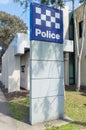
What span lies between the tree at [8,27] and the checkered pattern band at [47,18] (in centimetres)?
3718

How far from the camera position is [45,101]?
8.15 metres

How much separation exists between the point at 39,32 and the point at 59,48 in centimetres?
111

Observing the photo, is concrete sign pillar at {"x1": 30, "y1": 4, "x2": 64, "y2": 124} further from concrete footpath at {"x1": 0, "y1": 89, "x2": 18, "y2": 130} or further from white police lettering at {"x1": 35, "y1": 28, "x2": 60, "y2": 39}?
concrete footpath at {"x1": 0, "y1": 89, "x2": 18, "y2": 130}

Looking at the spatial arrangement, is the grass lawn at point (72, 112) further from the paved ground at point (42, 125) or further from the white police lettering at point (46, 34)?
the white police lettering at point (46, 34)

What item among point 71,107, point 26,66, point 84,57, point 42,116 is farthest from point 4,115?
point 84,57

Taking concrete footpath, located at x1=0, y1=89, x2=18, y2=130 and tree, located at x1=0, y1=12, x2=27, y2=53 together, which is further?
tree, located at x1=0, y1=12, x2=27, y2=53

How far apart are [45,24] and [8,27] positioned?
3813 cm

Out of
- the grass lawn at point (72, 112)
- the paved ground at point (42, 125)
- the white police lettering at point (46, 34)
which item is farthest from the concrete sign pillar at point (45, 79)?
the grass lawn at point (72, 112)

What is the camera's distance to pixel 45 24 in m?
8.17

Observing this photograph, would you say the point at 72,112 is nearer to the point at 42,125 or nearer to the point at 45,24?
the point at 42,125

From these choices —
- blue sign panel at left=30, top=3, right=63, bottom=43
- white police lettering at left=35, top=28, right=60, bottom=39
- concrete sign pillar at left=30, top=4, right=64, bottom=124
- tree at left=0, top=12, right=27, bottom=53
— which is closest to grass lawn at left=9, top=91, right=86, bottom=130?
concrete sign pillar at left=30, top=4, right=64, bottom=124

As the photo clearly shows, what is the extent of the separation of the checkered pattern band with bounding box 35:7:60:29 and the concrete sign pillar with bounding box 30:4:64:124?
0.07 metres

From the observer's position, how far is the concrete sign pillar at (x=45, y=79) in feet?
26.0

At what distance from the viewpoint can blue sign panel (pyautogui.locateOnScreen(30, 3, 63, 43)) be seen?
7852mm
